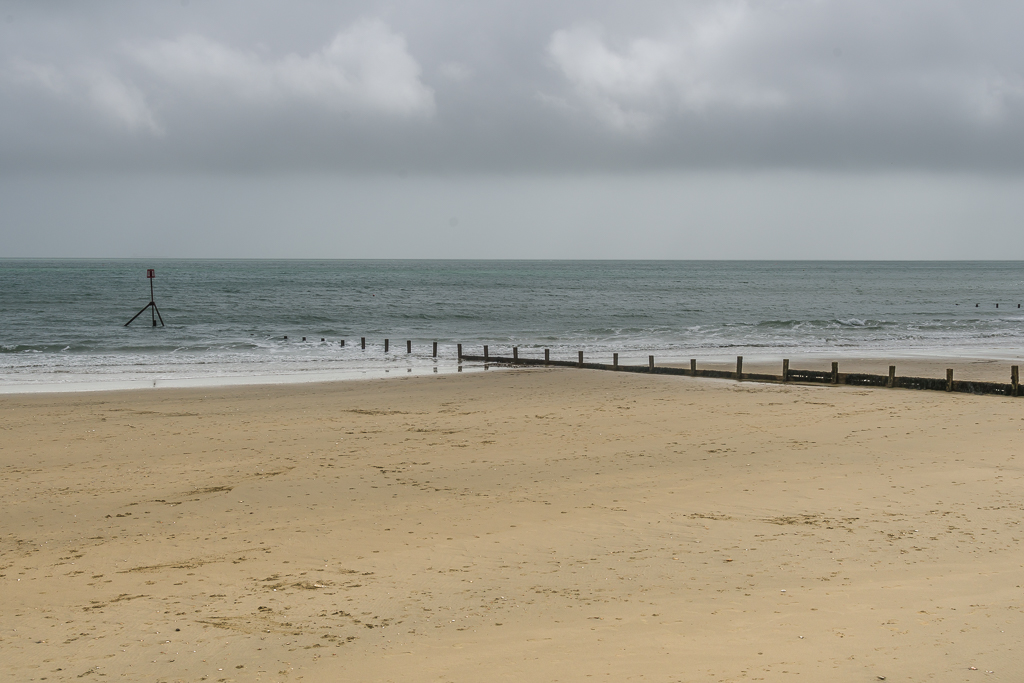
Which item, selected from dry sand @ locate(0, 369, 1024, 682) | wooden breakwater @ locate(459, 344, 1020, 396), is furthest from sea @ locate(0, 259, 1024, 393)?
dry sand @ locate(0, 369, 1024, 682)

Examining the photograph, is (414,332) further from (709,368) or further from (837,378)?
(837,378)

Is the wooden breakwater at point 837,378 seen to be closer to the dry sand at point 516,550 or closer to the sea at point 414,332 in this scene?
the dry sand at point 516,550

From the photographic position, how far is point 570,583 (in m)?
7.73

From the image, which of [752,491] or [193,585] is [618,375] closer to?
[752,491]

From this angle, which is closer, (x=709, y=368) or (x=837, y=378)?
(x=837, y=378)

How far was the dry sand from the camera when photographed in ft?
20.3

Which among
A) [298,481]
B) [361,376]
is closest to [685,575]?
[298,481]

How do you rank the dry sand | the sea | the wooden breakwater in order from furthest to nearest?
the sea → the wooden breakwater → the dry sand

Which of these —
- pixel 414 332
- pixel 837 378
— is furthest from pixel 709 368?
pixel 414 332

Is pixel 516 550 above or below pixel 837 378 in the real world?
below

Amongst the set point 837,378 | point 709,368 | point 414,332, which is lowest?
point 414,332

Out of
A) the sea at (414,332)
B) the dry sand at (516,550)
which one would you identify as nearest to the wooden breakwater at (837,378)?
the dry sand at (516,550)

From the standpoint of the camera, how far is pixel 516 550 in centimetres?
873

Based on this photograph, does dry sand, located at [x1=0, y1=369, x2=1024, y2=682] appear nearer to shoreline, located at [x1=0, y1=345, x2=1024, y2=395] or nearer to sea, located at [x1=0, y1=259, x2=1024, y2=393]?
shoreline, located at [x1=0, y1=345, x2=1024, y2=395]
